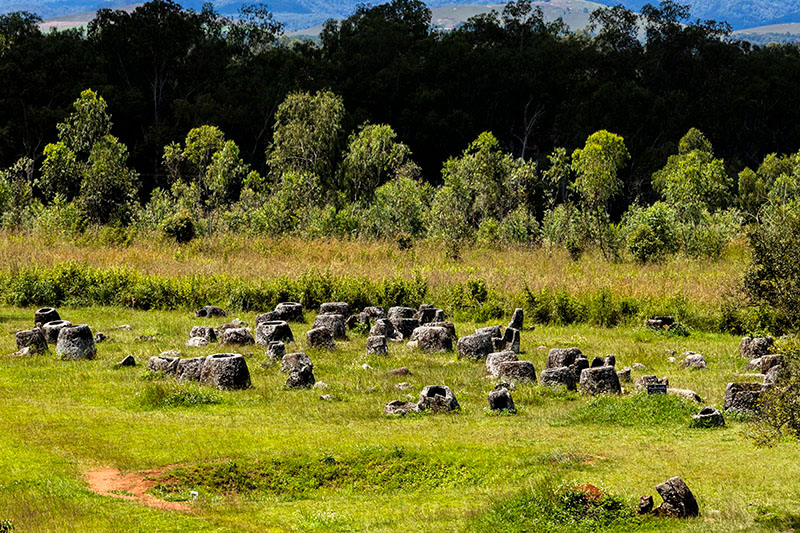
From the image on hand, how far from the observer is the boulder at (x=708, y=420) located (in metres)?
13.6

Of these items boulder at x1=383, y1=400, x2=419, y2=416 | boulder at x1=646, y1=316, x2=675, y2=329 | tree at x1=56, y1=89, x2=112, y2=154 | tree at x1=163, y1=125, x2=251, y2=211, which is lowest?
boulder at x1=646, y1=316, x2=675, y2=329

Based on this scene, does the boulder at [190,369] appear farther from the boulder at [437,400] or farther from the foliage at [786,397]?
the foliage at [786,397]

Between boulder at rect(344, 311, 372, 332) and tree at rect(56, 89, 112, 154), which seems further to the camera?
tree at rect(56, 89, 112, 154)

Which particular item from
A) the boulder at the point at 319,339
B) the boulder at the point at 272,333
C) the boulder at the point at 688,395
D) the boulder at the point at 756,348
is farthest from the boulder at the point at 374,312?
the boulder at the point at 688,395

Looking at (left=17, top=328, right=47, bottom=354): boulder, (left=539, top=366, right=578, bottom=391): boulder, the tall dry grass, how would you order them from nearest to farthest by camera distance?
(left=539, top=366, right=578, bottom=391): boulder, (left=17, top=328, right=47, bottom=354): boulder, the tall dry grass

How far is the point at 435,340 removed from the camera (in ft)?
68.7

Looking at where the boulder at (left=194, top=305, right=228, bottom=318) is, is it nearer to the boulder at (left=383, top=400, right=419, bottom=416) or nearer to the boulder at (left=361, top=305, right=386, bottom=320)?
the boulder at (left=361, top=305, right=386, bottom=320)

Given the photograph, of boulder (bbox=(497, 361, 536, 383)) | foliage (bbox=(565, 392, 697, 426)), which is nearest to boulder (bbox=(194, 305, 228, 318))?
boulder (bbox=(497, 361, 536, 383))

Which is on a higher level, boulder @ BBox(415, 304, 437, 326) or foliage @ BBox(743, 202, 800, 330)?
foliage @ BBox(743, 202, 800, 330)

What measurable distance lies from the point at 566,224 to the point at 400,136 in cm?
4786

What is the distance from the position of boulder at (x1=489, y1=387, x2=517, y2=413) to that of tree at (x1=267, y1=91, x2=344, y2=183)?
43.6m

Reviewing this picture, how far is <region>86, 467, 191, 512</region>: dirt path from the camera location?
10.3 m

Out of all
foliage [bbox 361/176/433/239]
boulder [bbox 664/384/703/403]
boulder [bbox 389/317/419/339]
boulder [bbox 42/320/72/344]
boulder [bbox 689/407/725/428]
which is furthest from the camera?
foliage [bbox 361/176/433/239]

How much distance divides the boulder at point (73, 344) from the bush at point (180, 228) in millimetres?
19595
